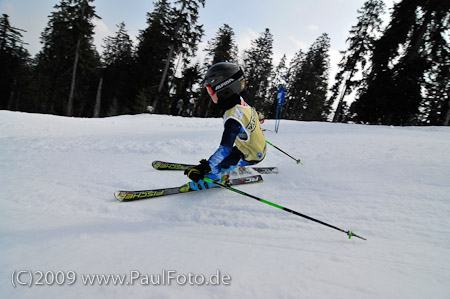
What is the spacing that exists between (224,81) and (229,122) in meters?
0.70

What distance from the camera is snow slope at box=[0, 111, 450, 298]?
149 centimetres

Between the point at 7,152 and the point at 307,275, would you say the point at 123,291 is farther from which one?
the point at 7,152

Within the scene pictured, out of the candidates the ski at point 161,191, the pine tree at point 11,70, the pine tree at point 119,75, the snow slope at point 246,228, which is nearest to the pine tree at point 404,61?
the snow slope at point 246,228

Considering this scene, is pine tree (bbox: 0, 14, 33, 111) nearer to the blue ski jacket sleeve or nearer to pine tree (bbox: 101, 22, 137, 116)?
pine tree (bbox: 101, 22, 137, 116)

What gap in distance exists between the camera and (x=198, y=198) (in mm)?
3418

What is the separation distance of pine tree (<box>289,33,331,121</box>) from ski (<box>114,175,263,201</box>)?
119 feet

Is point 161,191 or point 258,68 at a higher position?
point 258,68

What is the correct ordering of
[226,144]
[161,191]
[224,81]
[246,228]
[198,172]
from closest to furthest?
[246,228] → [198,172] → [226,144] → [224,81] → [161,191]

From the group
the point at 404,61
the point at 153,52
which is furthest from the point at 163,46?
the point at 404,61

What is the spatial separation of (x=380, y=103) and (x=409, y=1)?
27.7ft

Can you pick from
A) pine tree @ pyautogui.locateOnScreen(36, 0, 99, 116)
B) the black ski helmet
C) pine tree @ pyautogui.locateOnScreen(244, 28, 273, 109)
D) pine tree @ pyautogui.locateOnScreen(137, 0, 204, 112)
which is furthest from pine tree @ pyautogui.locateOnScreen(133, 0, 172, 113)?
the black ski helmet

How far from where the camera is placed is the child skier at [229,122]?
3.10 metres

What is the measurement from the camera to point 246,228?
2.48 metres

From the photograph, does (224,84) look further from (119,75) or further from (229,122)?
(119,75)
